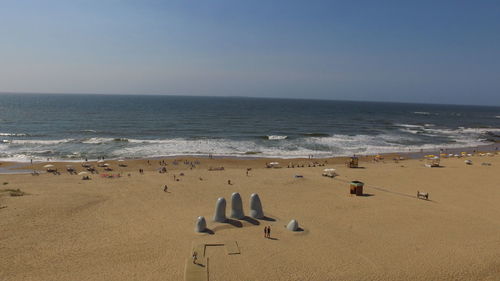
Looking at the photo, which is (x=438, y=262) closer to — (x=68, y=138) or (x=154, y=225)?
(x=154, y=225)

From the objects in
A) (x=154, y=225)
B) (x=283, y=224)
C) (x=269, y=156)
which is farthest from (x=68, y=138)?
(x=283, y=224)

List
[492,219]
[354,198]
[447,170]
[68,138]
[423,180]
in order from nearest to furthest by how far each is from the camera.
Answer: [492,219] → [354,198] → [423,180] → [447,170] → [68,138]

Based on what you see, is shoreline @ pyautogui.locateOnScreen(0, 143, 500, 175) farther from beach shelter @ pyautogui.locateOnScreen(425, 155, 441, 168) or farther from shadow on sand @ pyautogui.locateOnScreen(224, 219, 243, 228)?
shadow on sand @ pyautogui.locateOnScreen(224, 219, 243, 228)

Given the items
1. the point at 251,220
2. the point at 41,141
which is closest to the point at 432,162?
the point at 251,220

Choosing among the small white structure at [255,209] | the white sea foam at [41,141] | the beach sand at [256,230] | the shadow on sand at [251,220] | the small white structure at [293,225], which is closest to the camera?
the beach sand at [256,230]

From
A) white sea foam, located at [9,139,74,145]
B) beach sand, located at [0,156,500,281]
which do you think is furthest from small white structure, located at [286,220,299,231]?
white sea foam, located at [9,139,74,145]

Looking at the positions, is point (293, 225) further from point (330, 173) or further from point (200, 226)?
point (330, 173)

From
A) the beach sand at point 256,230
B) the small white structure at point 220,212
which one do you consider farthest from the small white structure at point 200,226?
the small white structure at point 220,212

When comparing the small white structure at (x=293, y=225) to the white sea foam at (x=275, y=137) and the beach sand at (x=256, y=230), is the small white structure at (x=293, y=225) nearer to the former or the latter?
the beach sand at (x=256, y=230)
